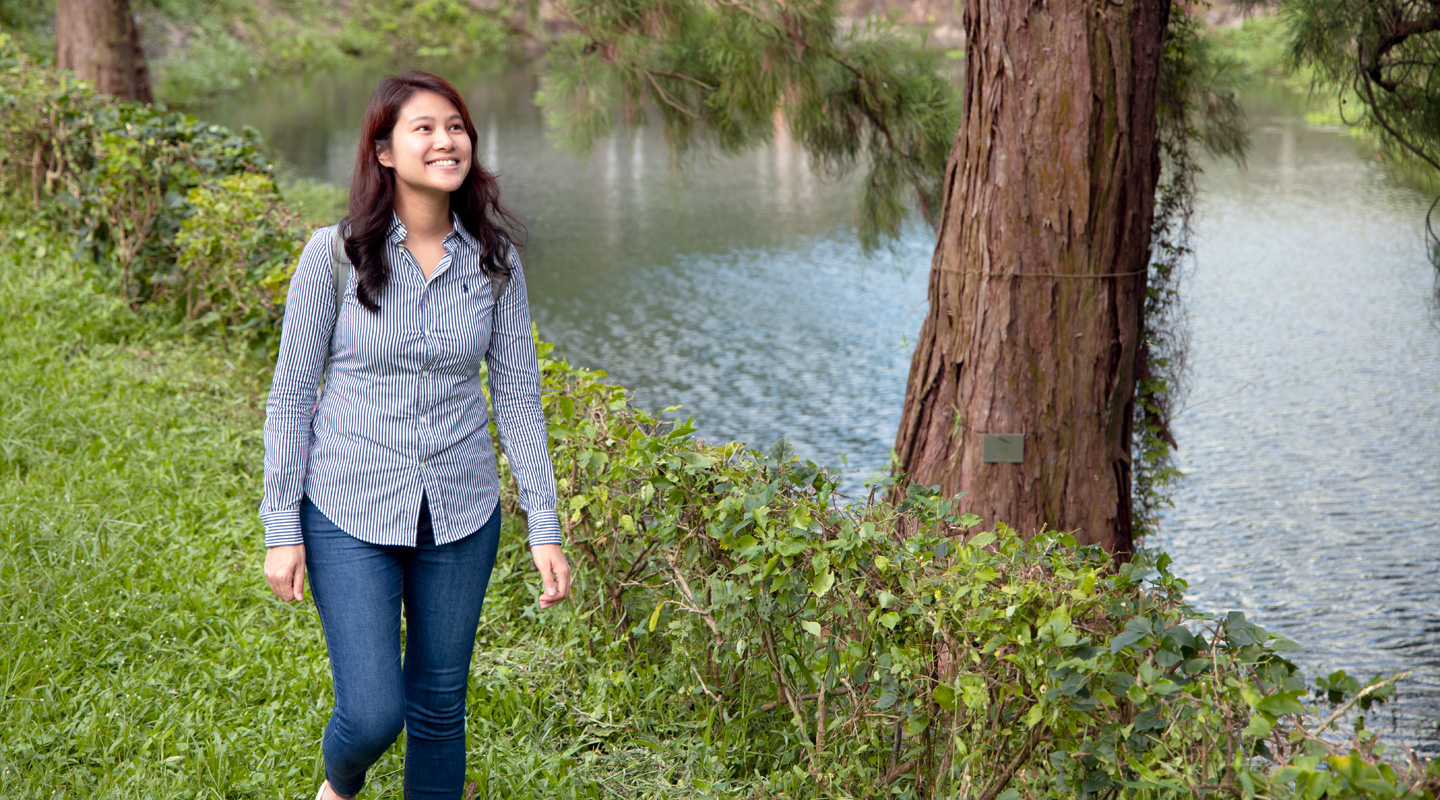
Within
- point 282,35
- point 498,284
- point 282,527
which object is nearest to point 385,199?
point 498,284

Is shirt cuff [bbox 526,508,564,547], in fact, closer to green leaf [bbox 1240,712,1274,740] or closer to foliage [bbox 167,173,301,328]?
green leaf [bbox 1240,712,1274,740]

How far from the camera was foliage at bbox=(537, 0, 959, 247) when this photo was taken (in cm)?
499

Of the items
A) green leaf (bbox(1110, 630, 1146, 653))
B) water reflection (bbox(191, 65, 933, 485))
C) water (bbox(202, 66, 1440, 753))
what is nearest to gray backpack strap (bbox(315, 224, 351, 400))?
green leaf (bbox(1110, 630, 1146, 653))

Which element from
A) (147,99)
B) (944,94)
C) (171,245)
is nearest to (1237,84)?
(944,94)

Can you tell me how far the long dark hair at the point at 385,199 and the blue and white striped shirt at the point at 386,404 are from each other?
0.02 m

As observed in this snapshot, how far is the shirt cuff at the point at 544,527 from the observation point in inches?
84.3

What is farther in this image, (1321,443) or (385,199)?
(1321,443)

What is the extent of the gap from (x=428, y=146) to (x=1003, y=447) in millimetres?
1918

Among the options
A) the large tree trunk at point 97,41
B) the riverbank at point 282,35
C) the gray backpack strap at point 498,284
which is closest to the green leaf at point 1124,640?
the gray backpack strap at point 498,284

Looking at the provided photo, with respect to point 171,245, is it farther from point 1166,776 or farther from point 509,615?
point 1166,776

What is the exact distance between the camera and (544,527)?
2150 mm

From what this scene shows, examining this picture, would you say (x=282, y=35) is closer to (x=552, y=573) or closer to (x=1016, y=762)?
(x=552, y=573)

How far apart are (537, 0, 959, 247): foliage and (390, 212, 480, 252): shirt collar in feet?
9.71

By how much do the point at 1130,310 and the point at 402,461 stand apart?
86.5 inches
